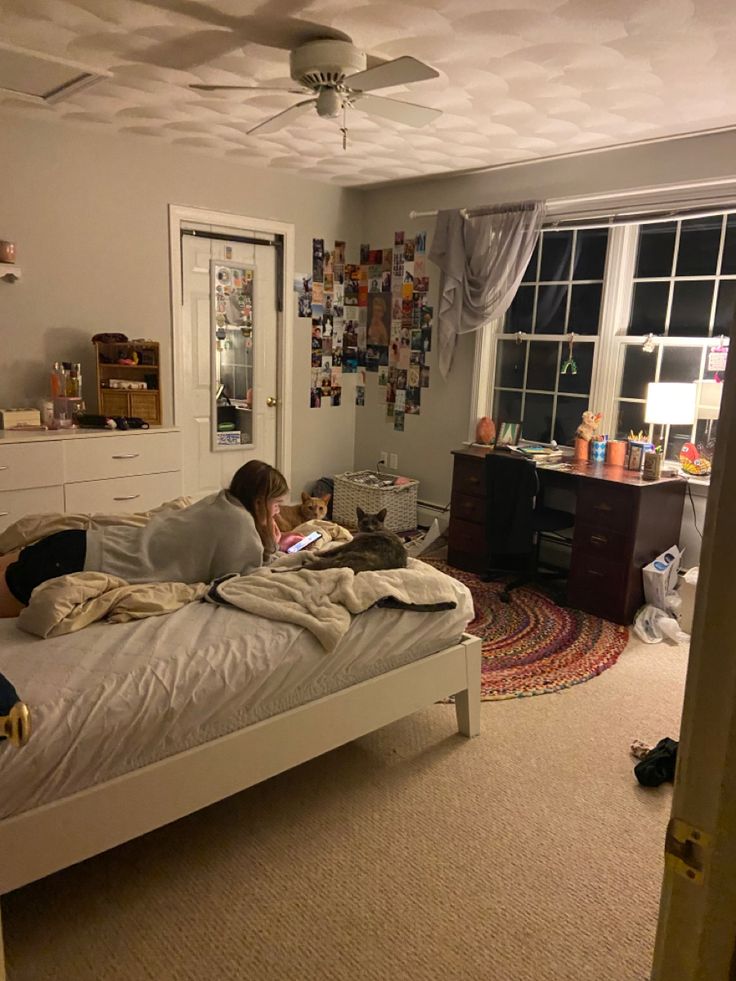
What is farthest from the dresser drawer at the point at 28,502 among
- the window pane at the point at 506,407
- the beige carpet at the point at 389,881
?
the window pane at the point at 506,407

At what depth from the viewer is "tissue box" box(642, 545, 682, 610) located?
12.4ft

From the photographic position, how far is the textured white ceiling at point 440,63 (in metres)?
2.46

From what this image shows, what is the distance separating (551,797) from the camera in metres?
2.39

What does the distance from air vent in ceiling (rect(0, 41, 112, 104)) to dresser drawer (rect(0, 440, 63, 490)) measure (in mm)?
1687

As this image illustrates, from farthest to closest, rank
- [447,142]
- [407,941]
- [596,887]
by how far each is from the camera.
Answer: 1. [447,142]
2. [596,887]
3. [407,941]

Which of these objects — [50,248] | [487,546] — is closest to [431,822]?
[487,546]

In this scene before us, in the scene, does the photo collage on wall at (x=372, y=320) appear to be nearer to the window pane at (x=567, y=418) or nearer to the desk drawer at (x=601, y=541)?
the window pane at (x=567, y=418)

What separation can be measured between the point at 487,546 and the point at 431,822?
2197 millimetres

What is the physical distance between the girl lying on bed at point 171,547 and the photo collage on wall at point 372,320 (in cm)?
304

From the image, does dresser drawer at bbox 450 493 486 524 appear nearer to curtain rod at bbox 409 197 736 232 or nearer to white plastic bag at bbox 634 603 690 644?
white plastic bag at bbox 634 603 690 644

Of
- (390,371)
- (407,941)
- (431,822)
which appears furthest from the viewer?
(390,371)

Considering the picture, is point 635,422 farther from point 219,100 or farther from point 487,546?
point 219,100

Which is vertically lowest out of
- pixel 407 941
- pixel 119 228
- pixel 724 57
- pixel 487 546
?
pixel 407 941

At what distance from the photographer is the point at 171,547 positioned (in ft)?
8.02
